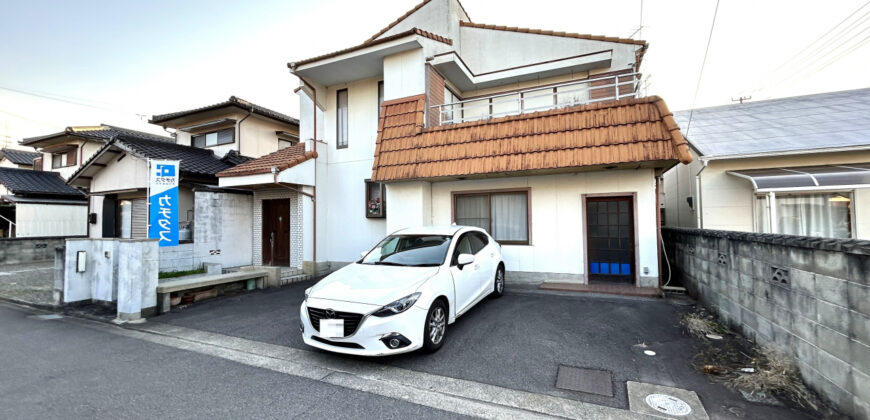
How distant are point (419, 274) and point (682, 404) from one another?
2.85 meters

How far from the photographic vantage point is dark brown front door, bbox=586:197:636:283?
750cm

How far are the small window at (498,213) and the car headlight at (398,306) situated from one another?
4736 millimetres

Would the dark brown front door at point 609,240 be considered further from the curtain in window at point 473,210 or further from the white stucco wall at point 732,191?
the white stucco wall at point 732,191

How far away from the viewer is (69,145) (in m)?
17.7

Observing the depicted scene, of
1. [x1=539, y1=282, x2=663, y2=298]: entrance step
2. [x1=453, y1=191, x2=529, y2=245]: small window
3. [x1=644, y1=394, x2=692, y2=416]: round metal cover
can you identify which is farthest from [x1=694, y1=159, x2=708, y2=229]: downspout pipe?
[x1=644, y1=394, x2=692, y2=416]: round metal cover

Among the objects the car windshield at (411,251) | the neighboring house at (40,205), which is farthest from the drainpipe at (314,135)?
the neighboring house at (40,205)

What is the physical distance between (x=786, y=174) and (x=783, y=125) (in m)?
2.90

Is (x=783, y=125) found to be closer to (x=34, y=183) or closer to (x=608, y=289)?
(x=608, y=289)

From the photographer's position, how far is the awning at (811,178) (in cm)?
687

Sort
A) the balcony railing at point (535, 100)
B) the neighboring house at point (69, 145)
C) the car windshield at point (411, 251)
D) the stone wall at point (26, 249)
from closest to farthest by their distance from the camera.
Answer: the car windshield at point (411, 251) < the balcony railing at point (535, 100) < the stone wall at point (26, 249) < the neighboring house at point (69, 145)

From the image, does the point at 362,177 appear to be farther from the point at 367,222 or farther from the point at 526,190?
the point at 526,190

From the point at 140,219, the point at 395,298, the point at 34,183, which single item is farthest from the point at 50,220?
the point at 395,298

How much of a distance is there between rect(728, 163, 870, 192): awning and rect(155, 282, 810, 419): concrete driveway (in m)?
4.03

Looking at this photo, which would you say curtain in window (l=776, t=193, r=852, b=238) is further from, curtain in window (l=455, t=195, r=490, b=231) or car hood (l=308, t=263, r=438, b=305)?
car hood (l=308, t=263, r=438, b=305)
